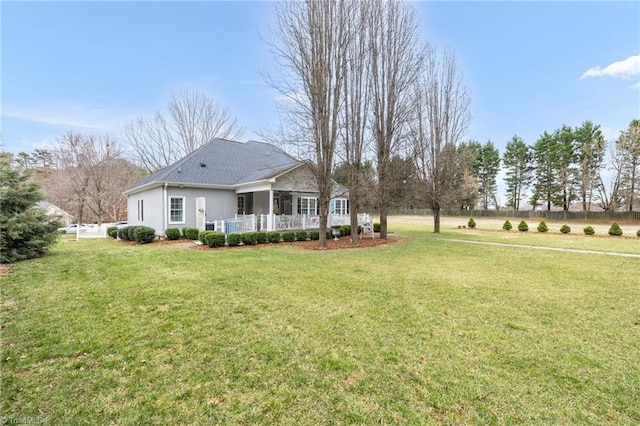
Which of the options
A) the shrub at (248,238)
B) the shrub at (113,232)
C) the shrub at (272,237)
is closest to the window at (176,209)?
the shrub at (113,232)

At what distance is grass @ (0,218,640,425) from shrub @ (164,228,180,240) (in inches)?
274

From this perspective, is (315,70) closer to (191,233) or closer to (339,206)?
(191,233)

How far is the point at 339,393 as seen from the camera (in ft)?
8.46

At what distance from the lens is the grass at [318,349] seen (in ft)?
7.82

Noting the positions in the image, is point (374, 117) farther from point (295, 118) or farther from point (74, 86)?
point (74, 86)

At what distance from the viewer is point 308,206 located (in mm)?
17516

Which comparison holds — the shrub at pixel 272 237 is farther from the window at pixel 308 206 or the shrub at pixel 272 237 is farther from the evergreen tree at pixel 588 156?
the evergreen tree at pixel 588 156

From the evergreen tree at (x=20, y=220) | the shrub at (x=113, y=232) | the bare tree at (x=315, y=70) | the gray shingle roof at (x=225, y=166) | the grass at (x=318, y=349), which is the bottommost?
the grass at (x=318, y=349)

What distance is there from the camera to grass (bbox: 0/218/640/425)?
238 cm

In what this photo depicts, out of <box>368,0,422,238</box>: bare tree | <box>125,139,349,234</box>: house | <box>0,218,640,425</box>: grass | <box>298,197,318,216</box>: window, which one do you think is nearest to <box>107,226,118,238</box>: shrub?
<box>125,139,349,234</box>: house

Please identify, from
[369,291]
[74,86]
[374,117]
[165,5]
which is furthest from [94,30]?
[369,291]

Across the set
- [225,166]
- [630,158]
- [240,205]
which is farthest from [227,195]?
[630,158]

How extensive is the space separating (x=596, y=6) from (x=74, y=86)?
2670 centimetres

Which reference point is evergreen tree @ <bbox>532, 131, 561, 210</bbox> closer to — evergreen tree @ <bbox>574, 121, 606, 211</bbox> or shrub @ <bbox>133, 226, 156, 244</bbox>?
evergreen tree @ <bbox>574, 121, 606, 211</bbox>
